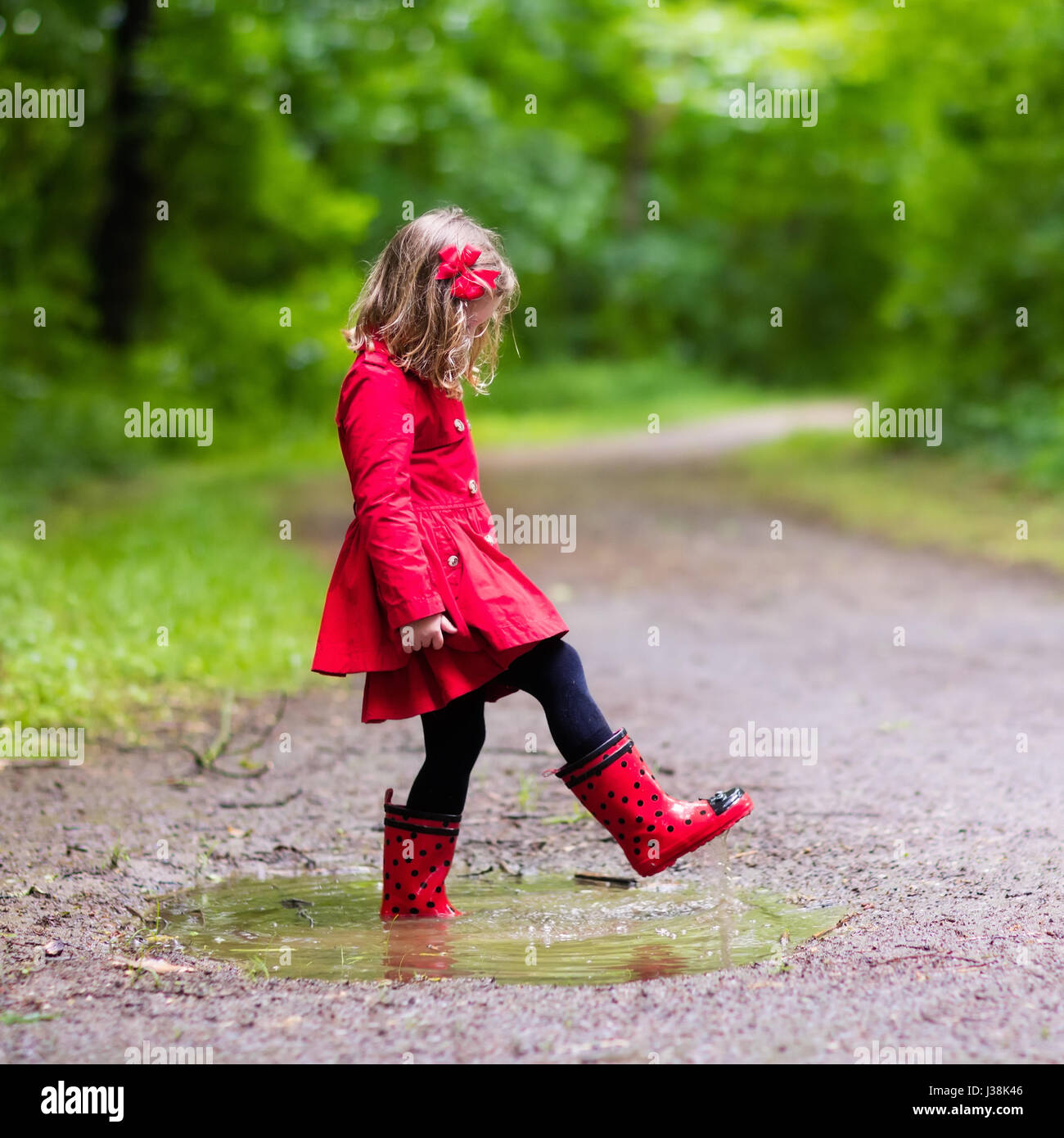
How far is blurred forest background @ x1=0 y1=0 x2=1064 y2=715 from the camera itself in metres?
9.83

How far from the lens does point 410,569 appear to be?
356 centimetres

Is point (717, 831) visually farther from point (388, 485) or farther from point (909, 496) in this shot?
point (909, 496)

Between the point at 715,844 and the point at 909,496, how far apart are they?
405 inches

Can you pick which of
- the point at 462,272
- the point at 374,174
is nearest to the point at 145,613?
the point at 462,272

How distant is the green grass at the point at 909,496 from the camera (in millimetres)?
11539

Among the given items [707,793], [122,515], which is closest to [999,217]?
[122,515]

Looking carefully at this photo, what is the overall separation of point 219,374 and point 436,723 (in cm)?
1648

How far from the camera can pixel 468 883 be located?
4.35 metres

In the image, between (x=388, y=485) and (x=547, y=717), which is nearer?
(x=388, y=485)

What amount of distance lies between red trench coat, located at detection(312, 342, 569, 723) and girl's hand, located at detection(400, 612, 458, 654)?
31 millimetres

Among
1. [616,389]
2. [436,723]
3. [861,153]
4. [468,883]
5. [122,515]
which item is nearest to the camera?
[436,723]
